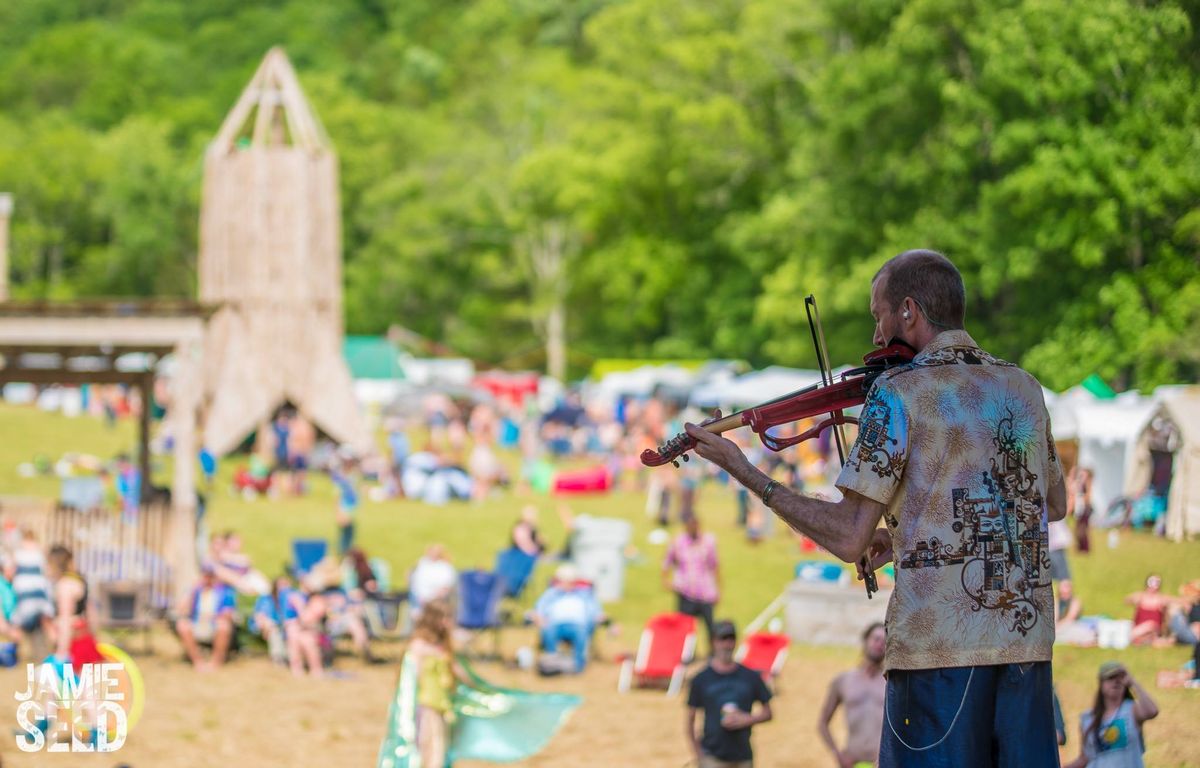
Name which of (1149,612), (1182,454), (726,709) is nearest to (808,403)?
(726,709)

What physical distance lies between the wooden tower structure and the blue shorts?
28.9 meters

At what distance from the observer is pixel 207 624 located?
46.5 ft

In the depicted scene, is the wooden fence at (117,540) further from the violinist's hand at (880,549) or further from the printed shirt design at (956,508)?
the printed shirt design at (956,508)

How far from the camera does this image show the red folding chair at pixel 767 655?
42.0 ft

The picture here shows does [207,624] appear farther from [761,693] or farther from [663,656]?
[761,693]

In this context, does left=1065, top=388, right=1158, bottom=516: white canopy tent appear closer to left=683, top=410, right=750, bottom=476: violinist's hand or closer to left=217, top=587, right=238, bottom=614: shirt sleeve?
left=217, top=587, right=238, bottom=614: shirt sleeve

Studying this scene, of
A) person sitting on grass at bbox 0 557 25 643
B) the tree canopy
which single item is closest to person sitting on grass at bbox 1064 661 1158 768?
the tree canopy

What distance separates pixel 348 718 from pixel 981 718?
31.6 feet

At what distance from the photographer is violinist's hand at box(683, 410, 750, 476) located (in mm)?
3154

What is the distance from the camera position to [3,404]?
135 feet

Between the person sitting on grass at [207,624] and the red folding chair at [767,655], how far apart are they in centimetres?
485

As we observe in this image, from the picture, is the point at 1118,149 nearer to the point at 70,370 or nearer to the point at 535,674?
the point at 535,674

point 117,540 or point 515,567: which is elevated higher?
point 117,540

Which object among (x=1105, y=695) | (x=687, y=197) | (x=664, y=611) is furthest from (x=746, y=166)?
(x=1105, y=695)
